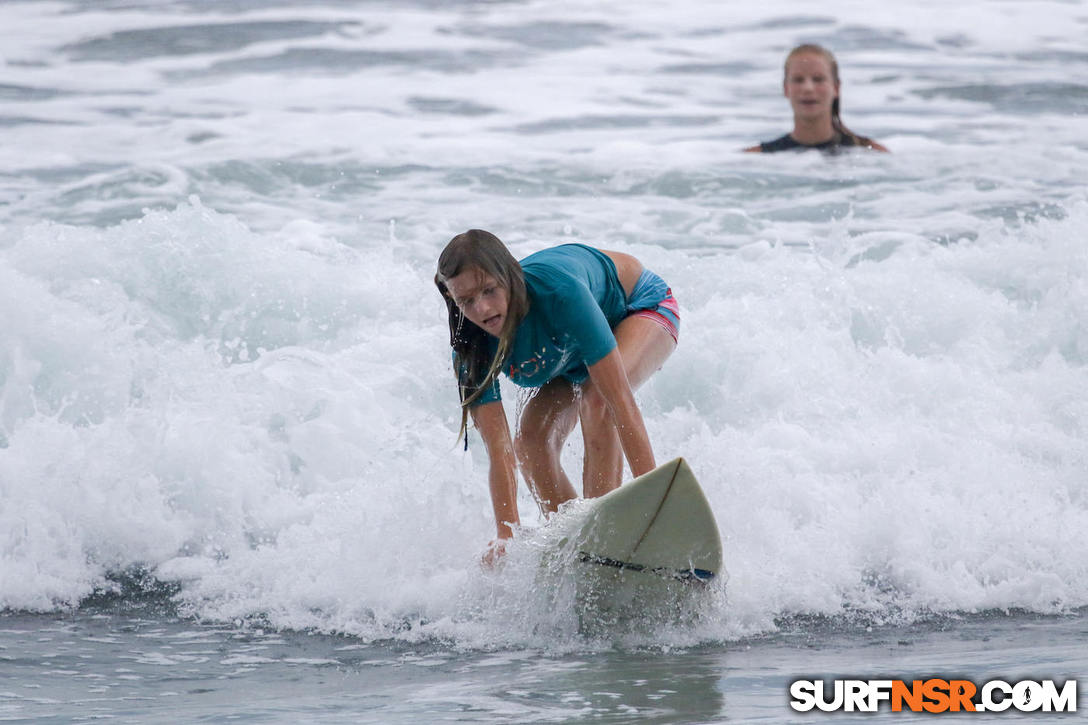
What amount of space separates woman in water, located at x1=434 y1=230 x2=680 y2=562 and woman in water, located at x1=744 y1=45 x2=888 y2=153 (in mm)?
5972

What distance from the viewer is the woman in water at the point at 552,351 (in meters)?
4.01

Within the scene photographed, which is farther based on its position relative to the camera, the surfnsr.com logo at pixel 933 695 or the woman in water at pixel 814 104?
the woman in water at pixel 814 104

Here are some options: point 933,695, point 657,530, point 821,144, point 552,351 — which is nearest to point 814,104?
point 821,144

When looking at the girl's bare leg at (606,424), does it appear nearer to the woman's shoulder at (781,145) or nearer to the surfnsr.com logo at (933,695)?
the surfnsr.com logo at (933,695)

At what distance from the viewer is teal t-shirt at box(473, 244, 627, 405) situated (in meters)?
4.12

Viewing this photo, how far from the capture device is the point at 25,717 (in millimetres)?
3477

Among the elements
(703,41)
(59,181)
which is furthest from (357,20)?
(59,181)

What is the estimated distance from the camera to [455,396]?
6551 millimetres

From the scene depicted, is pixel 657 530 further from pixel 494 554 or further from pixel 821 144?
pixel 821 144

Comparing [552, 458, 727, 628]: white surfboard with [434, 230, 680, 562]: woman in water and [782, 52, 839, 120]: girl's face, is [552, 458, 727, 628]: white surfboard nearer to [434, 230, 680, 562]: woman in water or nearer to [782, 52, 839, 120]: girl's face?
[434, 230, 680, 562]: woman in water

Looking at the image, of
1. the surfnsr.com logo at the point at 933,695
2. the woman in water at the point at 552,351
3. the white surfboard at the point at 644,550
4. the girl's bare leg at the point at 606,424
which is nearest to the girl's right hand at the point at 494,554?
the woman in water at the point at 552,351

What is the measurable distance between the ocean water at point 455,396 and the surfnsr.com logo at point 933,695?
127mm

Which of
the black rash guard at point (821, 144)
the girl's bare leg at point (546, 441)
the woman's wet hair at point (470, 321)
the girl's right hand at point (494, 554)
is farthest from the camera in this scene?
the black rash guard at point (821, 144)

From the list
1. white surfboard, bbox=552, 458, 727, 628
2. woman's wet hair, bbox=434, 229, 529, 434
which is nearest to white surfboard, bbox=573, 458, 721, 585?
white surfboard, bbox=552, 458, 727, 628
